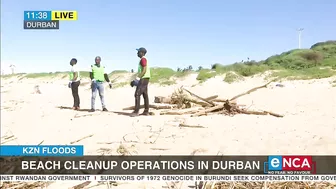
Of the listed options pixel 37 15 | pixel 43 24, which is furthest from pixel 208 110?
pixel 37 15

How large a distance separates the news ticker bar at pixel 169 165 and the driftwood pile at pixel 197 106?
2865 millimetres

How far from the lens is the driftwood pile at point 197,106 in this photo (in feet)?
22.3

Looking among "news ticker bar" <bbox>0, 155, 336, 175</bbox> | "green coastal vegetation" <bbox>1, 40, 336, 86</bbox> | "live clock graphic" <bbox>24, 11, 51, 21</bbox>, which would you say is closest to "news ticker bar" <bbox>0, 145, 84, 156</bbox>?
"news ticker bar" <bbox>0, 155, 336, 175</bbox>

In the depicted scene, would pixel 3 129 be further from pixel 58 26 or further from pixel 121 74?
pixel 121 74

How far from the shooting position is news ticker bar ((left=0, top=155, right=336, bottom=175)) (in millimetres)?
3324

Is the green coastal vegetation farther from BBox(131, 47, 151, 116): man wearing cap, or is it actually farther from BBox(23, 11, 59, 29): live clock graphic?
BBox(23, 11, 59, 29): live clock graphic

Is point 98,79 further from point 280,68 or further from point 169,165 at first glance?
point 280,68

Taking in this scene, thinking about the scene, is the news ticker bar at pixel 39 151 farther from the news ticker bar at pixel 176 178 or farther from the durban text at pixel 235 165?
the durban text at pixel 235 165

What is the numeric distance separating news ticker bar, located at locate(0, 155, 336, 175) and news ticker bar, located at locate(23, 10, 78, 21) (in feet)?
6.00

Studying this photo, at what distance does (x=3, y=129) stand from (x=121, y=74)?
27.9 metres

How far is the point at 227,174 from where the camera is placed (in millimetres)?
3191

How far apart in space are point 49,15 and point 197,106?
4.01 meters

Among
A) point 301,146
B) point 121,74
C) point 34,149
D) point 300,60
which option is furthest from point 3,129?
point 121,74

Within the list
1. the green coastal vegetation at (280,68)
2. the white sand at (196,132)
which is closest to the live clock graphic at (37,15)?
the white sand at (196,132)
